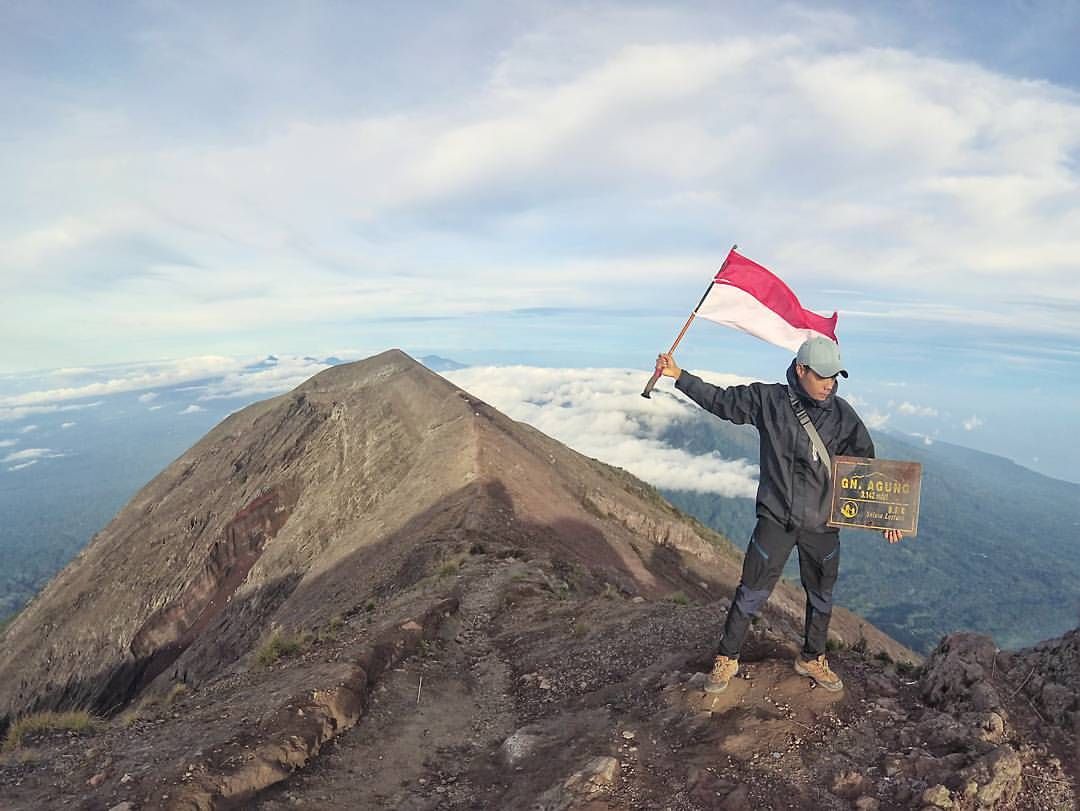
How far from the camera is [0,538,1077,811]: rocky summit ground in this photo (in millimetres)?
5938

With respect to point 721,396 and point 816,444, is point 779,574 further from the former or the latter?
point 721,396

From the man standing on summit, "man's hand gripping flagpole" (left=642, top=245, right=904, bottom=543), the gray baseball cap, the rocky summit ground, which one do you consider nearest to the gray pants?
the man standing on summit

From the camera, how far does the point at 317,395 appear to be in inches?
2218

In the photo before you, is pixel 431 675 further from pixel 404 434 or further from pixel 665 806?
pixel 404 434

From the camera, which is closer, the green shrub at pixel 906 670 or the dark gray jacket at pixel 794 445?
the dark gray jacket at pixel 794 445

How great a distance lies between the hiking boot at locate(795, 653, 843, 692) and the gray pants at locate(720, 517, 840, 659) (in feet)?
0.30

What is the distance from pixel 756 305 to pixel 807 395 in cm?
313

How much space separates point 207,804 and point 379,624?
23.0 ft

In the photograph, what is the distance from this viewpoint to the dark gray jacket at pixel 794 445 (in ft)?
22.6

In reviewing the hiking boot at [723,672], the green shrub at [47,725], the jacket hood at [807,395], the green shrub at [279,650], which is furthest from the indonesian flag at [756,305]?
the green shrub at [47,725]

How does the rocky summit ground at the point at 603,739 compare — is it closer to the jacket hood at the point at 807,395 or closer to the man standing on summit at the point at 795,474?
the man standing on summit at the point at 795,474

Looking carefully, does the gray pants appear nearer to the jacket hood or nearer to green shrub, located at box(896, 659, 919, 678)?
the jacket hood

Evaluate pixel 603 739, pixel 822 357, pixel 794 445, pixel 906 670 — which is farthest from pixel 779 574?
pixel 906 670

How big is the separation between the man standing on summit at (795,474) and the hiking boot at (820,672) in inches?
0.4
